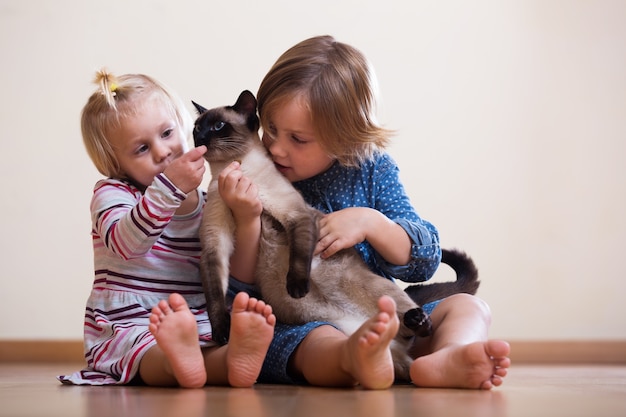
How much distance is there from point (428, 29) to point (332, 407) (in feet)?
8.60

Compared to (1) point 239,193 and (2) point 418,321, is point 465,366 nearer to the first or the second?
(2) point 418,321

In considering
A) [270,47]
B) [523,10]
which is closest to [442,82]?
[523,10]

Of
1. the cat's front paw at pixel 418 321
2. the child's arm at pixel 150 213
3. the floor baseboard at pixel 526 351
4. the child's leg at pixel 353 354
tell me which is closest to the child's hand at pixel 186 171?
the child's arm at pixel 150 213

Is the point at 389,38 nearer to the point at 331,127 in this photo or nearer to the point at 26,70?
the point at 26,70

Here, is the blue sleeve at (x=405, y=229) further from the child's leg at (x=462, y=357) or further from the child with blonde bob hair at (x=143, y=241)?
the child with blonde bob hair at (x=143, y=241)

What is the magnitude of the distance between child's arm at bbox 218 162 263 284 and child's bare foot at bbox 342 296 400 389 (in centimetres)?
40

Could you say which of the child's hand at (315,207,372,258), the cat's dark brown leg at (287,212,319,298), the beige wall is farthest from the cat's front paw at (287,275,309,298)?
the beige wall

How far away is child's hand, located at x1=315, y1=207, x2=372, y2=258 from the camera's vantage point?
1.73 metres

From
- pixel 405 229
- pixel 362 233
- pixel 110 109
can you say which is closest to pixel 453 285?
pixel 405 229

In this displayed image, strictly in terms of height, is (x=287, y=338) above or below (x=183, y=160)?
below

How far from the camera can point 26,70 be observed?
3547 mm

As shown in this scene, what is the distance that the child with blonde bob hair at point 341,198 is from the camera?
163 cm

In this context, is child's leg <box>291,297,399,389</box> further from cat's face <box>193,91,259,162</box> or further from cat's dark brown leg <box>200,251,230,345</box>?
cat's face <box>193,91,259,162</box>

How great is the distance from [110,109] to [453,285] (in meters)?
0.95
